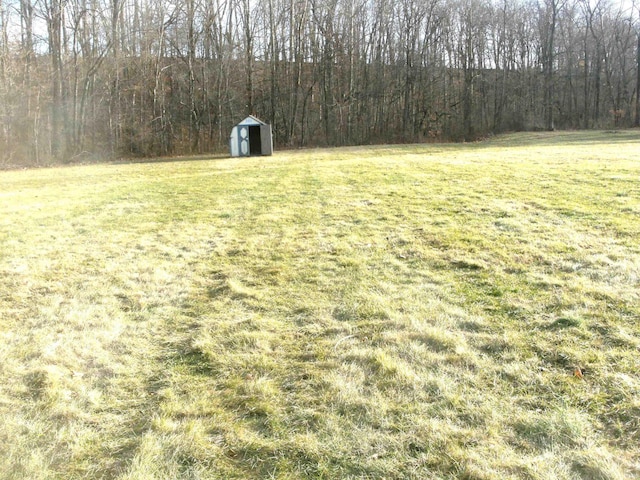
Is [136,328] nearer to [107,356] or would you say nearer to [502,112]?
[107,356]

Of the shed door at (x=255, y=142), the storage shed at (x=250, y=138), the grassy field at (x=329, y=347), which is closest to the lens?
the grassy field at (x=329, y=347)

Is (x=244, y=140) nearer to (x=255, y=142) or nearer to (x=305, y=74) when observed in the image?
(x=255, y=142)

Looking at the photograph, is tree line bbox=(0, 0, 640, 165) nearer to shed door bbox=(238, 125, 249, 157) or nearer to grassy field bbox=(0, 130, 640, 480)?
shed door bbox=(238, 125, 249, 157)

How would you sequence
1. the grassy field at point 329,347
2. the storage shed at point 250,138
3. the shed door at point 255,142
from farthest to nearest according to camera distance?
the shed door at point 255,142
the storage shed at point 250,138
the grassy field at point 329,347

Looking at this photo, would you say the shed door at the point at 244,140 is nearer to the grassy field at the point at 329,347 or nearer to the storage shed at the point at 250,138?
the storage shed at the point at 250,138

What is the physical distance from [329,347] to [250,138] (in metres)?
17.6

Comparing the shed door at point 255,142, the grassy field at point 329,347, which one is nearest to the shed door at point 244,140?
the shed door at point 255,142

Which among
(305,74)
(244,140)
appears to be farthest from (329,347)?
(305,74)

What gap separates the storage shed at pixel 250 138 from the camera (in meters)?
19.0

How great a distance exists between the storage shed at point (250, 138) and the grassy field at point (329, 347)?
12.7m

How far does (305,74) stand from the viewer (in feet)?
92.8

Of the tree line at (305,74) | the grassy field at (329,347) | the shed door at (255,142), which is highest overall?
the tree line at (305,74)

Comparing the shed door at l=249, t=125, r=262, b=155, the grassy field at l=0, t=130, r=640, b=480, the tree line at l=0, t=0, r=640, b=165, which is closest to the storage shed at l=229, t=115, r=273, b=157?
the shed door at l=249, t=125, r=262, b=155

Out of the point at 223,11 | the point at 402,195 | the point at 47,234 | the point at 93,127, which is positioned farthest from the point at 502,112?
the point at 47,234
